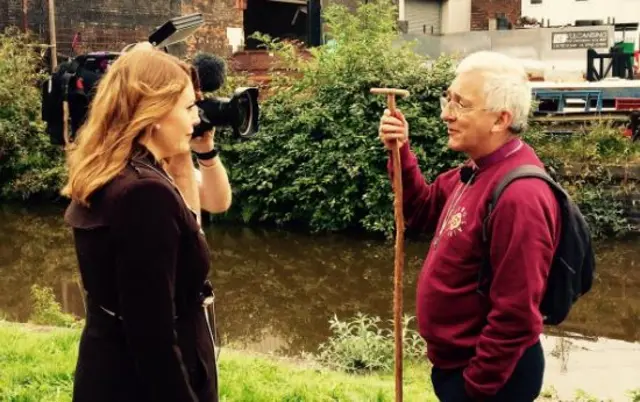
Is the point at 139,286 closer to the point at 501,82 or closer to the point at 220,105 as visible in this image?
the point at 220,105

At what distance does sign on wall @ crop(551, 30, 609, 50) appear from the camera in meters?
22.1

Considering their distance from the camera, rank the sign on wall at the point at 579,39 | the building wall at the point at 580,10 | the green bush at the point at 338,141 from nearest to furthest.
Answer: the green bush at the point at 338,141, the sign on wall at the point at 579,39, the building wall at the point at 580,10

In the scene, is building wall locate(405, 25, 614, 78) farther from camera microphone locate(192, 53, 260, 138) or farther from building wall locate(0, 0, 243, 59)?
camera microphone locate(192, 53, 260, 138)

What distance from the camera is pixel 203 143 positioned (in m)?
2.65

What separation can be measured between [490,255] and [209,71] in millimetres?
1098

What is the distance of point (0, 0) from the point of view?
57.7 feet

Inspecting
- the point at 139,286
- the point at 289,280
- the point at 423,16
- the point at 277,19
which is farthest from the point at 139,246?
the point at 423,16

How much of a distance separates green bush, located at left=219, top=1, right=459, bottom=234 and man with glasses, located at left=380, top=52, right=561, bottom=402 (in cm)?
997

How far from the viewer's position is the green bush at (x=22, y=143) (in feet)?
49.8

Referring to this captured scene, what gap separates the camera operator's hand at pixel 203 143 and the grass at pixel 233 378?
179cm

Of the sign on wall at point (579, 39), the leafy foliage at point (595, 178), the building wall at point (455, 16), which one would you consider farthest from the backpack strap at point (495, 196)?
the building wall at point (455, 16)

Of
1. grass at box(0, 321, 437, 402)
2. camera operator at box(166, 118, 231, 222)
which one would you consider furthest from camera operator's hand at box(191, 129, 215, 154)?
grass at box(0, 321, 437, 402)

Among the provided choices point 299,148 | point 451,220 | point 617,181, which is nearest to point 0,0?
point 299,148

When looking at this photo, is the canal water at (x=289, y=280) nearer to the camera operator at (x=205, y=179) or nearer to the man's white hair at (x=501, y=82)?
the camera operator at (x=205, y=179)
